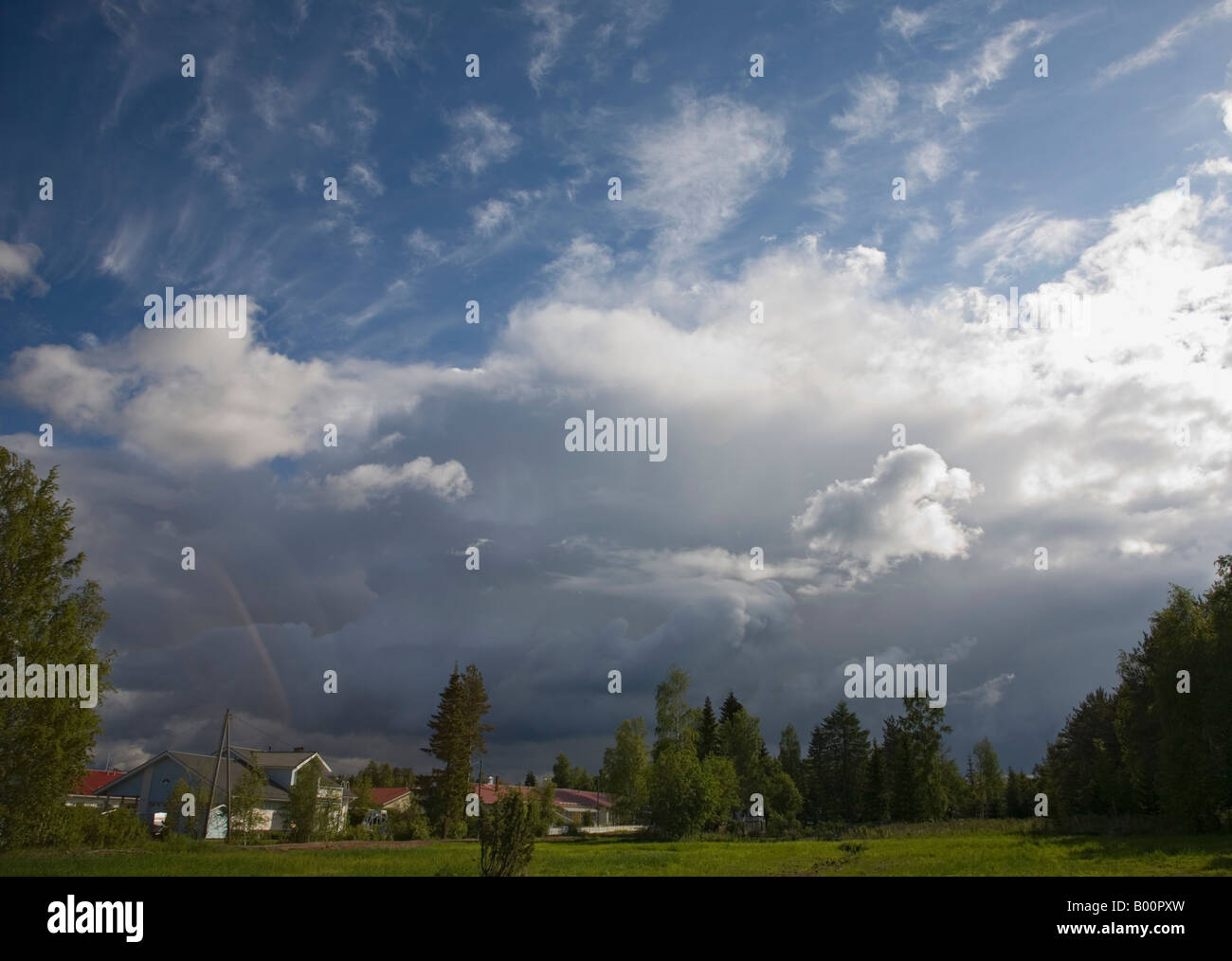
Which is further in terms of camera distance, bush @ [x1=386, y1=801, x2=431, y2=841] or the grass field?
bush @ [x1=386, y1=801, x2=431, y2=841]

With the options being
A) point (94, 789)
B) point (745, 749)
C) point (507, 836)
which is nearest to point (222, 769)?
point (94, 789)

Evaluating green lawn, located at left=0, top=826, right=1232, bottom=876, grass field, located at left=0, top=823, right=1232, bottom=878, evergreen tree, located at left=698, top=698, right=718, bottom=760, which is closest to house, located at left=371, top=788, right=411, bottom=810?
evergreen tree, located at left=698, top=698, right=718, bottom=760

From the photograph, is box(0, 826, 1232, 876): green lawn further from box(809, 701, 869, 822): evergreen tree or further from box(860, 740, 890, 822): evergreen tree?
box(809, 701, 869, 822): evergreen tree

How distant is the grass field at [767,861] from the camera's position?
24.4m

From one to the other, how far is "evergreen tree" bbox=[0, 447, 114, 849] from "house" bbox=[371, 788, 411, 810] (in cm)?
5982

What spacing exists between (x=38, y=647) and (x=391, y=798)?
72.1 m

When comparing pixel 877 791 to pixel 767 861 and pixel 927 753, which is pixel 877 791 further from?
pixel 767 861

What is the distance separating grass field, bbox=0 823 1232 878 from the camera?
959 inches

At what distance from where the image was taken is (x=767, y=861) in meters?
35.1

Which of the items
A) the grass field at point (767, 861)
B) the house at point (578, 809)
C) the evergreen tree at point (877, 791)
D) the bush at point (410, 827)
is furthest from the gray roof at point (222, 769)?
the evergreen tree at point (877, 791)
